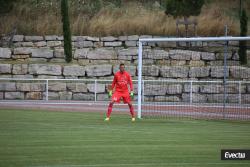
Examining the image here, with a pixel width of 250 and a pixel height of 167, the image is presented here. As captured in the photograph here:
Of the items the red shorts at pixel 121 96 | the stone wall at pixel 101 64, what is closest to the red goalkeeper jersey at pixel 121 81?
the red shorts at pixel 121 96

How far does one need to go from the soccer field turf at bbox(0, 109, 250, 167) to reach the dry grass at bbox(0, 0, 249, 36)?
19.7 metres

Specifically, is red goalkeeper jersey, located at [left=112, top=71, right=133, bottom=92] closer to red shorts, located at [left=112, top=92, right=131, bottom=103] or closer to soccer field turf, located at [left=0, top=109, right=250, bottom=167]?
red shorts, located at [left=112, top=92, right=131, bottom=103]

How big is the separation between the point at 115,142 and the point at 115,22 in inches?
1115

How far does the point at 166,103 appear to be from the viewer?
34938mm

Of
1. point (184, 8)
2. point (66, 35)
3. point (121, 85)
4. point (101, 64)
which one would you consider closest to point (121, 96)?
point (121, 85)

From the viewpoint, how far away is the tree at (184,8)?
43.0 meters

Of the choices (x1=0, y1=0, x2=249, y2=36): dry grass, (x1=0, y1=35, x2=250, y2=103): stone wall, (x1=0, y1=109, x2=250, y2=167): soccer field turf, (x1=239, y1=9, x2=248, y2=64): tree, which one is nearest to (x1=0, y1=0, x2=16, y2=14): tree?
(x1=0, y1=0, x2=249, y2=36): dry grass

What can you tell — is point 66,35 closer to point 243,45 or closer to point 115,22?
point 115,22

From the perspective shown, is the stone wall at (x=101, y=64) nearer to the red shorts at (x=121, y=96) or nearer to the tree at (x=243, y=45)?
the tree at (x=243, y=45)

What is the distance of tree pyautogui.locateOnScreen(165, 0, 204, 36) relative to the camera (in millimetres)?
42969

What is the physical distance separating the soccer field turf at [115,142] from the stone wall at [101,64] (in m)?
13.1

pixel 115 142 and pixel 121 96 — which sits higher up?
pixel 121 96

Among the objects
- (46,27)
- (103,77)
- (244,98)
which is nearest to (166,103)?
(244,98)

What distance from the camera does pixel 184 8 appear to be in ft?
141
